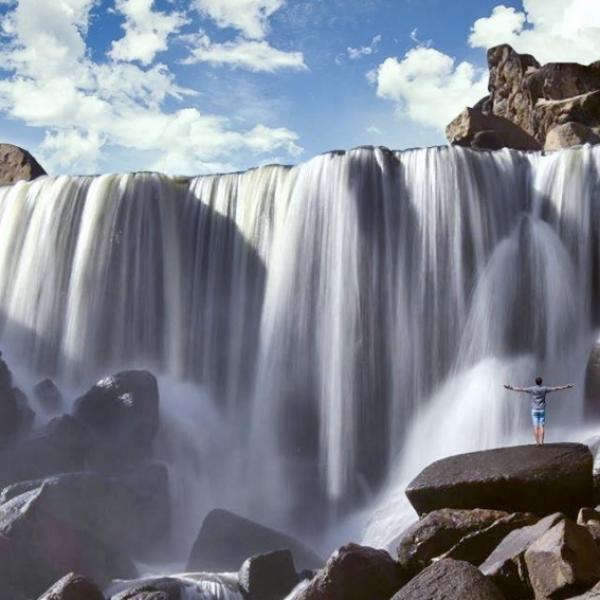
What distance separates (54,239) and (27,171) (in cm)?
862

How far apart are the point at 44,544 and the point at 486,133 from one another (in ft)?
75.5

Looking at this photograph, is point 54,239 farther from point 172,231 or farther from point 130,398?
point 130,398

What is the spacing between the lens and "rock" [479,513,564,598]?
31.2ft

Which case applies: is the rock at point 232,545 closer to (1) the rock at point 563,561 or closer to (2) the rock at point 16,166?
(1) the rock at point 563,561

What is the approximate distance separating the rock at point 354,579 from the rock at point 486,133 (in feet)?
73.6

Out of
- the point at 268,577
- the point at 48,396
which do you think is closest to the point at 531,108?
the point at 48,396

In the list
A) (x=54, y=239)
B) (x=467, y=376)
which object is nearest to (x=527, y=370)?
(x=467, y=376)

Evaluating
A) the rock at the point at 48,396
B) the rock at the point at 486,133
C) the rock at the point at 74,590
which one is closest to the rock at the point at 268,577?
the rock at the point at 74,590

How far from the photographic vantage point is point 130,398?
19.8 meters

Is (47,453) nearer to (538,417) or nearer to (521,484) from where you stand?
(538,417)

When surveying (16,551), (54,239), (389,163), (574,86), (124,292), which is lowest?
(16,551)

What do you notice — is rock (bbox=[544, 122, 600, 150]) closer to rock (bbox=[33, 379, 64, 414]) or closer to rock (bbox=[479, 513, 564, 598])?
rock (bbox=[33, 379, 64, 414])

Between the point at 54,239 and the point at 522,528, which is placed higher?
the point at 54,239

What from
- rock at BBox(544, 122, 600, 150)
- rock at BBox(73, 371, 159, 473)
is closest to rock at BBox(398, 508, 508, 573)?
rock at BBox(73, 371, 159, 473)
